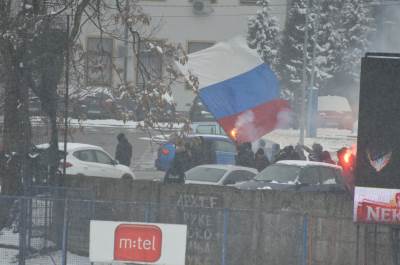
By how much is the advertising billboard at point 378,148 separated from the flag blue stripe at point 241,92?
856 cm

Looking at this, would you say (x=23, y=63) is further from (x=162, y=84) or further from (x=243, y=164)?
(x=243, y=164)

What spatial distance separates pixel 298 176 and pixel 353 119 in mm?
27716

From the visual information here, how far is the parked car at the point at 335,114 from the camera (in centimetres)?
4591

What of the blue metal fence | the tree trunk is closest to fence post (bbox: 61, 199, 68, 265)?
the blue metal fence

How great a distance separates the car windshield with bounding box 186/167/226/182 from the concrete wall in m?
5.80

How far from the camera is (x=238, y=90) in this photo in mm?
21703

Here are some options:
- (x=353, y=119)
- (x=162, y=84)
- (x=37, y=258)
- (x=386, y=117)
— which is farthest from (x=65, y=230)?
(x=353, y=119)

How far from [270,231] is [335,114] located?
33472 mm

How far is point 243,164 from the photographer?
22469 millimetres

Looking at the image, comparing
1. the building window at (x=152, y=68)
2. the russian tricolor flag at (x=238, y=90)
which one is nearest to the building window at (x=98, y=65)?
the building window at (x=152, y=68)

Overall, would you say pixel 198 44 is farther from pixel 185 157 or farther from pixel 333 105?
pixel 185 157

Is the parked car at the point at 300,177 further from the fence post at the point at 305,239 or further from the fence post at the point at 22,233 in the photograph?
the fence post at the point at 22,233

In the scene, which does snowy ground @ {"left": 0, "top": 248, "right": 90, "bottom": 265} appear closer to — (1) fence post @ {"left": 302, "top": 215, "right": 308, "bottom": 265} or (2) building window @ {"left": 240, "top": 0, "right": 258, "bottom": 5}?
(1) fence post @ {"left": 302, "top": 215, "right": 308, "bottom": 265}

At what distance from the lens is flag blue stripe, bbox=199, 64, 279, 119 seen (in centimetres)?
2108
